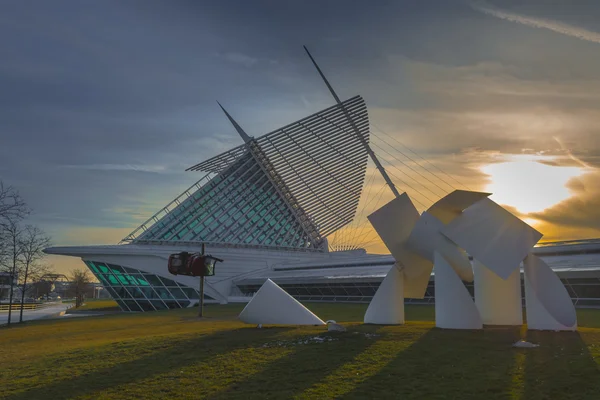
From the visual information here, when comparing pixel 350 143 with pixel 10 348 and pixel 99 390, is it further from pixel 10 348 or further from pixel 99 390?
pixel 99 390

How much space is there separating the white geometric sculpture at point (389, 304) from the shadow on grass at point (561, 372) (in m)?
6.05

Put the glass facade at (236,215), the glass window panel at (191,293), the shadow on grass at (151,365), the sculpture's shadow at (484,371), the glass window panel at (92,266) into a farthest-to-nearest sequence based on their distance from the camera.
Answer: the glass facade at (236,215), the glass window panel at (191,293), the glass window panel at (92,266), the shadow on grass at (151,365), the sculpture's shadow at (484,371)

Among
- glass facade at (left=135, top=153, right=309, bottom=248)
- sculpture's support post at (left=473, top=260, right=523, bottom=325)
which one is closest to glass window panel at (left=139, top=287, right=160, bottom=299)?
glass facade at (left=135, top=153, right=309, bottom=248)

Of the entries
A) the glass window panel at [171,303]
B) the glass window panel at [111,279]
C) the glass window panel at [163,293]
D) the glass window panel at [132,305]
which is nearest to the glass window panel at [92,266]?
the glass window panel at [111,279]

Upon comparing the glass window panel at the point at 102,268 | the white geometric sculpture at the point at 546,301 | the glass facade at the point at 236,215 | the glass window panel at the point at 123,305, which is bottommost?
the glass window panel at the point at 123,305

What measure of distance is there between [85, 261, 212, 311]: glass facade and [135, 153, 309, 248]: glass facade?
16.6 feet

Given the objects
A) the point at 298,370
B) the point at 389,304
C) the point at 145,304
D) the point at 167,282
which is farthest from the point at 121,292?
the point at 298,370

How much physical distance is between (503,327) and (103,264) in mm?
42015

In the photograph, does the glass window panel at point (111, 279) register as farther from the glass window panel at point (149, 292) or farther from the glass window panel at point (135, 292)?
the glass window panel at point (149, 292)

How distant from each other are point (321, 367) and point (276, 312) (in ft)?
25.5

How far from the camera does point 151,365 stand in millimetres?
13711

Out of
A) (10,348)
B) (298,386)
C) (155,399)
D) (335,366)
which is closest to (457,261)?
(335,366)

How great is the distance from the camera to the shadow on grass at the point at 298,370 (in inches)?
436

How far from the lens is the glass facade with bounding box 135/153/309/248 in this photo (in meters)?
57.2
